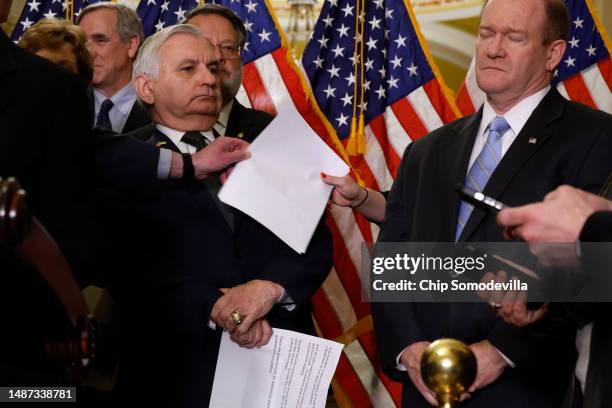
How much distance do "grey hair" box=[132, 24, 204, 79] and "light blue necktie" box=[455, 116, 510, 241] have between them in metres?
Result: 1.13

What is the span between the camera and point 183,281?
2.90 metres

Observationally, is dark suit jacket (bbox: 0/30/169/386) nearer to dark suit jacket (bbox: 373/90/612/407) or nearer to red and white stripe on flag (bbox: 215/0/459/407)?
dark suit jacket (bbox: 373/90/612/407)

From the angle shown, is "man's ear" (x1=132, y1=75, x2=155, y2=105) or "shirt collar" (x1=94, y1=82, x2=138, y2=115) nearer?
"man's ear" (x1=132, y1=75, x2=155, y2=105)

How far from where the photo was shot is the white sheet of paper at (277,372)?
2.85 m

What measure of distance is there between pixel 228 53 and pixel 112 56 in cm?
69

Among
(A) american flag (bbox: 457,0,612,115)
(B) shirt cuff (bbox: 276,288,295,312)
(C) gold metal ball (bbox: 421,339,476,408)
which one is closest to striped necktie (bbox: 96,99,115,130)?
(B) shirt cuff (bbox: 276,288,295,312)

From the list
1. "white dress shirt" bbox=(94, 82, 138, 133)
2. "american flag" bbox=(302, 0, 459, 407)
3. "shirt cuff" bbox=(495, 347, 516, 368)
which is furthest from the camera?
"american flag" bbox=(302, 0, 459, 407)

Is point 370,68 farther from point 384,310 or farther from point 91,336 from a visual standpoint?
point 91,336

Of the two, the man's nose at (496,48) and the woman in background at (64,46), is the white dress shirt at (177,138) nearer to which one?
the woman in background at (64,46)

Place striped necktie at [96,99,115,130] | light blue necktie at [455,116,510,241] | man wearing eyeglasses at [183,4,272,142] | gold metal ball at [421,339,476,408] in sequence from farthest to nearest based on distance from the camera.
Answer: striped necktie at [96,99,115,130]
man wearing eyeglasses at [183,4,272,142]
light blue necktie at [455,116,510,241]
gold metal ball at [421,339,476,408]

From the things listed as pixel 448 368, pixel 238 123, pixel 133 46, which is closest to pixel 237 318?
pixel 238 123

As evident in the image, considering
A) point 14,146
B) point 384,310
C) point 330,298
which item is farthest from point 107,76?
point 14,146

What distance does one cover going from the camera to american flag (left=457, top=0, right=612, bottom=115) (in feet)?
17.6

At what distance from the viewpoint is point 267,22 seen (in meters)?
4.95
